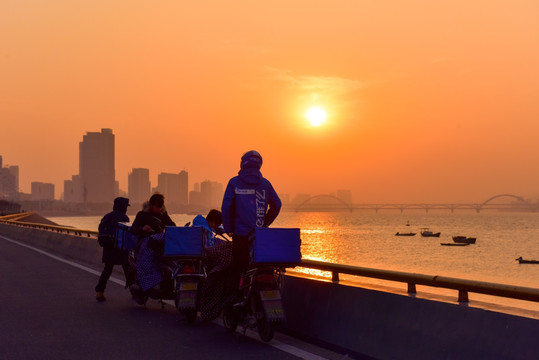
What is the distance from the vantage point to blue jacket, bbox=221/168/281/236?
361 inches

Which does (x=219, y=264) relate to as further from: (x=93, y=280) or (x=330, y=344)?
(x=93, y=280)

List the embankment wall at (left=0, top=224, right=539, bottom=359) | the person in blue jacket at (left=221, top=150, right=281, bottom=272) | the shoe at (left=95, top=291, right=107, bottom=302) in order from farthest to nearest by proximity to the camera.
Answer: the shoe at (left=95, top=291, right=107, bottom=302), the person in blue jacket at (left=221, top=150, right=281, bottom=272), the embankment wall at (left=0, top=224, right=539, bottom=359)

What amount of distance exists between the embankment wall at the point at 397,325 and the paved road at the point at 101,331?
0.74 metres

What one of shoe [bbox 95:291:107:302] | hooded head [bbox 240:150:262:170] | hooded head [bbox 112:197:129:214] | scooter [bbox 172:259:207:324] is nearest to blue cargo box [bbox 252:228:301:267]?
hooded head [bbox 240:150:262:170]

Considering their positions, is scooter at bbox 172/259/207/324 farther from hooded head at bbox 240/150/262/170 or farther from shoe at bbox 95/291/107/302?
shoe at bbox 95/291/107/302

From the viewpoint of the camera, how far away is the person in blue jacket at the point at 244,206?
918 centimetres

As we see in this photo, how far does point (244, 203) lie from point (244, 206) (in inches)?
1.5

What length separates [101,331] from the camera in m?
9.98

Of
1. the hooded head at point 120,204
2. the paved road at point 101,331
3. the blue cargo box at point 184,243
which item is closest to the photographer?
the paved road at point 101,331

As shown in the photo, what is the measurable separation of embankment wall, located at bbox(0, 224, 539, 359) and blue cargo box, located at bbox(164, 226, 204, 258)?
1.30 m

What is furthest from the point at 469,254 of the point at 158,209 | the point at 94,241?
the point at 158,209

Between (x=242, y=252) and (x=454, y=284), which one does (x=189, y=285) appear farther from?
(x=454, y=284)

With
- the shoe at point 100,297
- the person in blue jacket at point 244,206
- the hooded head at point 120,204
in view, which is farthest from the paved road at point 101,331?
the hooded head at point 120,204

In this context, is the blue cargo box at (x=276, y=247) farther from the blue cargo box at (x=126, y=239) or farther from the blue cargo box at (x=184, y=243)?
the blue cargo box at (x=126, y=239)
